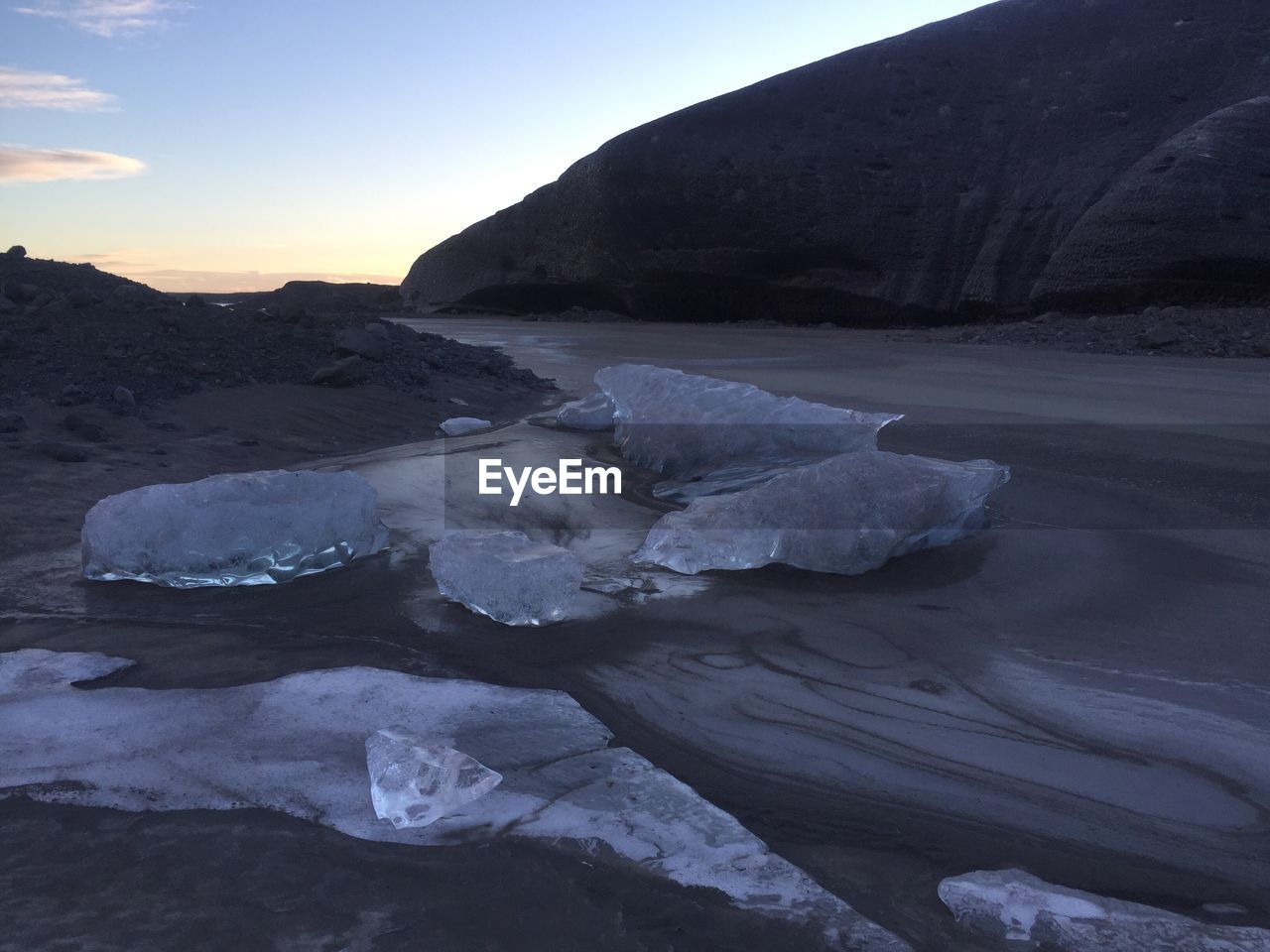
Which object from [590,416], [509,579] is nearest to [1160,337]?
[590,416]

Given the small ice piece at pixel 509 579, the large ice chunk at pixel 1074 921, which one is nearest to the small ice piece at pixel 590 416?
the small ice piece at pixel 509 579

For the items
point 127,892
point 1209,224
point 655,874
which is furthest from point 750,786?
point 1209,224

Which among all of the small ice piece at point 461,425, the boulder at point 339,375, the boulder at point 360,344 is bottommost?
the small ice piece at point 461,425

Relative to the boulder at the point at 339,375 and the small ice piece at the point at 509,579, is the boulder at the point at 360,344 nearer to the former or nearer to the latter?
the boulder at the point at 339,375

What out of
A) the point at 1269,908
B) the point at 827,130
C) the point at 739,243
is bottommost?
the point at 1269,908

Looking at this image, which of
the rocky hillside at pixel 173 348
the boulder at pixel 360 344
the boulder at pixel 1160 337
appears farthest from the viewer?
the boulder at pixel 1160 337

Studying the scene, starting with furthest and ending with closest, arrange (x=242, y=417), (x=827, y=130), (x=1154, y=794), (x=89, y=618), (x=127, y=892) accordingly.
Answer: (x=827, y=130) < (x=242, y=417) < (x=89, y=618) < (x=1154, y=794) < (x=127, y=892)

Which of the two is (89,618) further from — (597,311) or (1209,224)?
(597,311)

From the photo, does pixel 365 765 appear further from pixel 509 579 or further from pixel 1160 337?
pixel 1160 337
